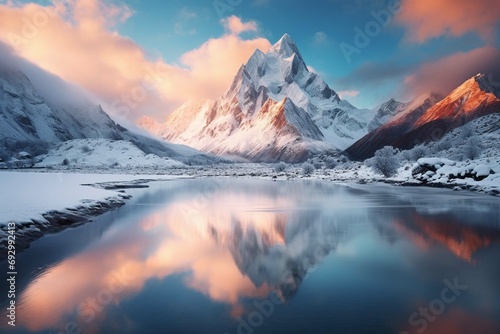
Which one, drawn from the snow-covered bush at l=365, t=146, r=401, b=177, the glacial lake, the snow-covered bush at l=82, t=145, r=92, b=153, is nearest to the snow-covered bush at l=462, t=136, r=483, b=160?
the snow-covered bush at l=365, t=146, r=401, b=177

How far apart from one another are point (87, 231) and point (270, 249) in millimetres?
11406

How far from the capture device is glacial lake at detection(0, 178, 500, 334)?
8828 mm

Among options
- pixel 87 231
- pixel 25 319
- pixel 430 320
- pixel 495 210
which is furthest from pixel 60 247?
pixel 495 210

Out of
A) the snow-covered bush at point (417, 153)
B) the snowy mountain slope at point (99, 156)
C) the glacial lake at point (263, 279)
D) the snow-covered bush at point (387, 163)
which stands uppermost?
the snowy mountain slope at point (99, 156)

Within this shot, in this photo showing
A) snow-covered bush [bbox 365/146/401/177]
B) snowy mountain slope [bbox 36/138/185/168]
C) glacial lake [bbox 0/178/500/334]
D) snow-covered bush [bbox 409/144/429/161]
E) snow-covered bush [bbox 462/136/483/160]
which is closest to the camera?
glacial lake [bbox 0/178/500/334]

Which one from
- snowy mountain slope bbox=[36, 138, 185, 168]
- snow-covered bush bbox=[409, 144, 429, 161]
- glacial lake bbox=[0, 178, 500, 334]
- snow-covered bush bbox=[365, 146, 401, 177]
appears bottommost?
glacial lake bbox=[0, 178, 500, 334]

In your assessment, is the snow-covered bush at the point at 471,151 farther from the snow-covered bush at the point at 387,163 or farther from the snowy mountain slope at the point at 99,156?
the snowy mountain slope at the point at 99,156

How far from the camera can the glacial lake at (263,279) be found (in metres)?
8.83

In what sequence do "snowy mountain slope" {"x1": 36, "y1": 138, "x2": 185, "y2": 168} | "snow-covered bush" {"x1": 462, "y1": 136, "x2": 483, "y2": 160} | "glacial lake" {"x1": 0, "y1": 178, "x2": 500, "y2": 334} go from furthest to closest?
"snowy mountain slope" {"x1": 36, "y1": 138, "x2": 185, "y2": 168}, "snow-covered bush" {"x1": 462, "y1": 136, "x2": 483, "y2": 160}, "glacial lake" {"x1": 0, "y1": 178, "x2": 500, "y2": 334}

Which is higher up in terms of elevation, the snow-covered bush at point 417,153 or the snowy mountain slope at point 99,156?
the snowy mountain slope at point 99,156

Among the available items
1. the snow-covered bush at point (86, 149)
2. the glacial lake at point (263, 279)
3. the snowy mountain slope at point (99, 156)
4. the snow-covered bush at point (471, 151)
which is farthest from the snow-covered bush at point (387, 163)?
the snow-covered bush at point (86, 149)

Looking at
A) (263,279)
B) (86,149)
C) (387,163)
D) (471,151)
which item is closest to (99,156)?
(86,149)

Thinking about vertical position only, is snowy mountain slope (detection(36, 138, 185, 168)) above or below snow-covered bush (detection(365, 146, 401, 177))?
above

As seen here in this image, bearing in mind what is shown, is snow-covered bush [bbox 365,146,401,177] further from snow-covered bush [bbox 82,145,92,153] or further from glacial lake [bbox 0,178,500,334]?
snow-covered bush [bbox 82,145,92,153]
